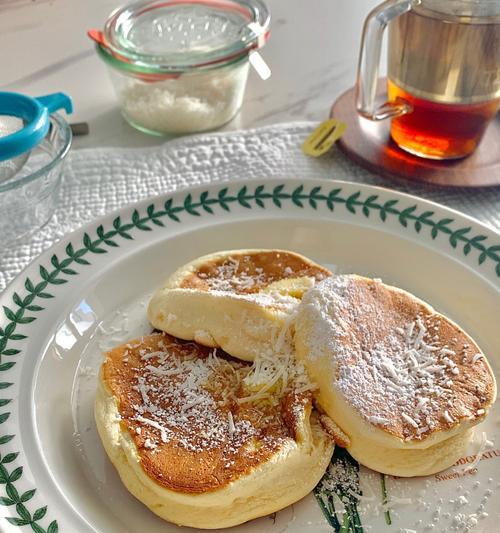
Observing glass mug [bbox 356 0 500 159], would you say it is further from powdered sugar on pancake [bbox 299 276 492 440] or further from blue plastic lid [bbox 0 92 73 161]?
blue plastic lid [bbox 0 92 73 161]

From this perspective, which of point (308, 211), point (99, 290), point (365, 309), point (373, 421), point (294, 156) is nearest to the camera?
point (373, 421)

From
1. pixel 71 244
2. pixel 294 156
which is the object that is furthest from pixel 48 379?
pixel 294 156

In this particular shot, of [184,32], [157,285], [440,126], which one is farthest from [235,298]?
[184,32]

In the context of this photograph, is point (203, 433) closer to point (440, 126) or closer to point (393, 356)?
point (393, 356)

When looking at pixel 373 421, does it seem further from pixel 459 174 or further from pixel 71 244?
pixel 459 174

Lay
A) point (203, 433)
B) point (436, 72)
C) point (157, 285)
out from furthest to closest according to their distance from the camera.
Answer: point (436, 72) < point (157, 285) < point (203, 433)
